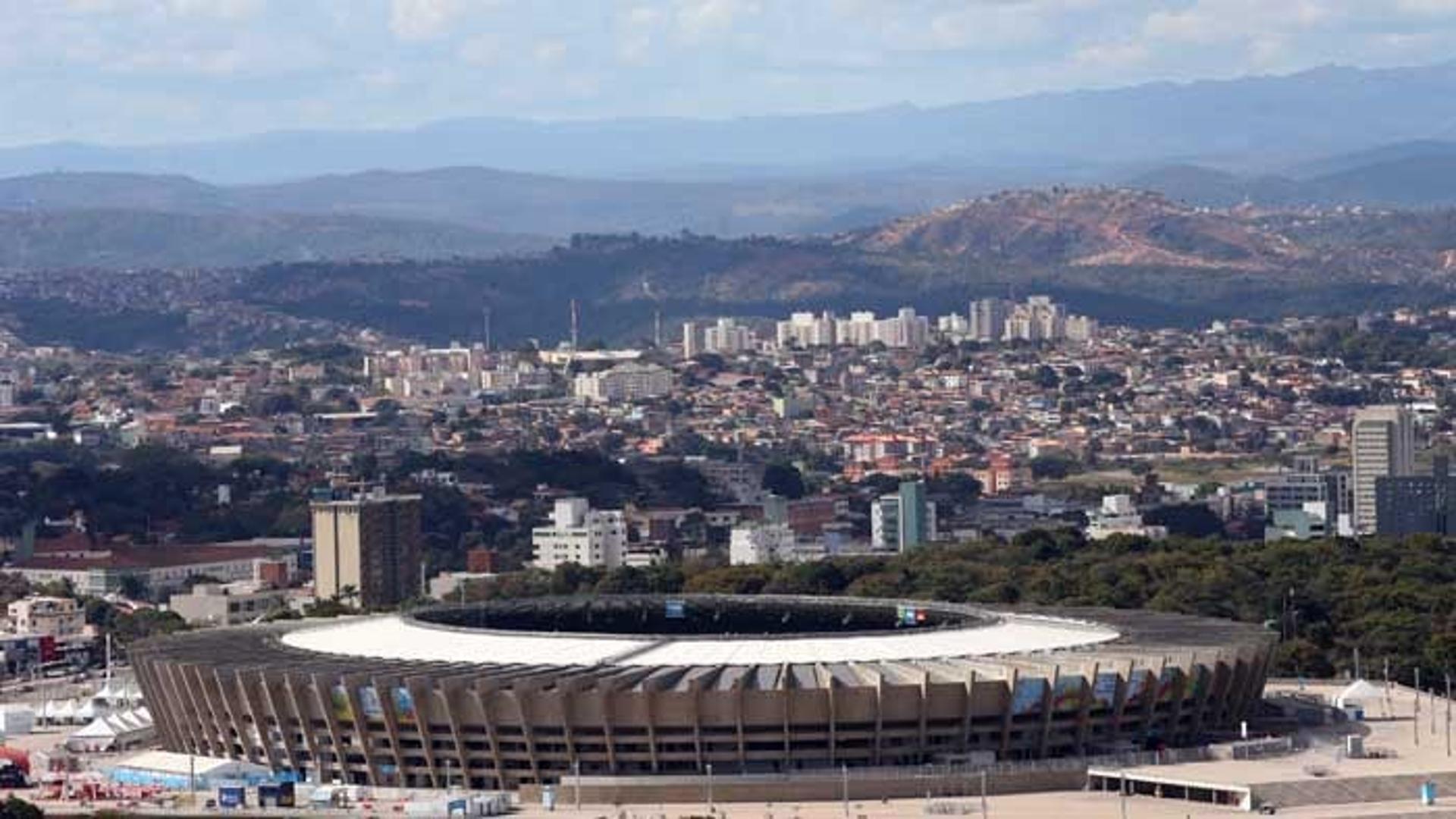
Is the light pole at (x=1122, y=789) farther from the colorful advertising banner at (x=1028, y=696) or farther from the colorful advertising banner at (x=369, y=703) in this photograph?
the colorful advertising banner at (x=369, y=703)

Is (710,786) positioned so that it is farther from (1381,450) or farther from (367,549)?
(1381,450)

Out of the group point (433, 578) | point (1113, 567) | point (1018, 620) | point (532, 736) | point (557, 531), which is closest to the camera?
point (532, 736)

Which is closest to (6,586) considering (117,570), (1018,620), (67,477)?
(117,570)

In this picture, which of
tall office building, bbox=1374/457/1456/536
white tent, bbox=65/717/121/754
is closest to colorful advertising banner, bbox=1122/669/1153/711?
white tent, bbox=65/717/121/754

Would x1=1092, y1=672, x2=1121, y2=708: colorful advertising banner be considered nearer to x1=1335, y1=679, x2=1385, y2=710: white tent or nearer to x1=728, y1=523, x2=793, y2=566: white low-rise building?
x1=1335, y1=679, x2=1385, y2=710: white tent

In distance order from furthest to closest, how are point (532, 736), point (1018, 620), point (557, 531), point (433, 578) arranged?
point (557, 531)
point (433, 578)
point (1018, 620)
point (532, 736)

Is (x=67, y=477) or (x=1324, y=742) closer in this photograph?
(x=1324, y=742)

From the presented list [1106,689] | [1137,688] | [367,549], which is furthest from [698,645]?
[367,549]

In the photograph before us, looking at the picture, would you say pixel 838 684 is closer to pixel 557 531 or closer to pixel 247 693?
pixel 247 693
